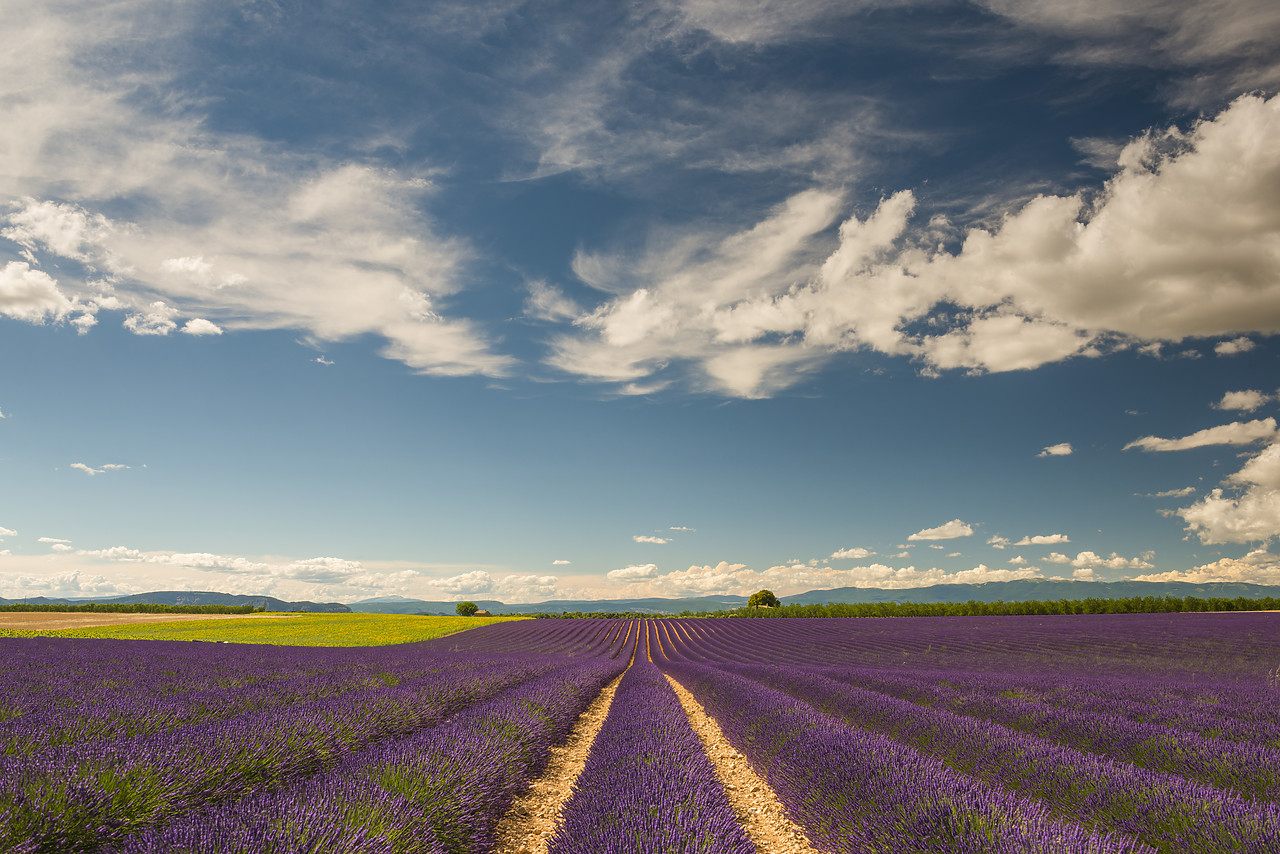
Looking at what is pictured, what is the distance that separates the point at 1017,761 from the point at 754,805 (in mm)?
2448

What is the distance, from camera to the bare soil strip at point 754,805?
14.7 feet

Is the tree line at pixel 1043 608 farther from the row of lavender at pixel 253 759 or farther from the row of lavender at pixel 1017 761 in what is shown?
the row of lavender at pixel 253 759

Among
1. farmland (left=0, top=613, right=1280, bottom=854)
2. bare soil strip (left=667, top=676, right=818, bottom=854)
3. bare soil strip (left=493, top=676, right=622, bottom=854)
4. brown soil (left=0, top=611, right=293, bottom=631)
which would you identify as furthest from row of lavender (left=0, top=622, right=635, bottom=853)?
brown soil (left=0, top=611, right=293, bottom=631)

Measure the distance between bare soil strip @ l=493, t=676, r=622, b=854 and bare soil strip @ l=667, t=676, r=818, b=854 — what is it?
1639 mm

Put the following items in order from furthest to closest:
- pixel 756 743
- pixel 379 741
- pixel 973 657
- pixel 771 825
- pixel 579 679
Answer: pixel 973 657
pixel 579 679
pixel 756 743
pixel 379 741
pixel 771 825

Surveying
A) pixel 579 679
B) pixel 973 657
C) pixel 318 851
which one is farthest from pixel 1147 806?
pixel 973 657

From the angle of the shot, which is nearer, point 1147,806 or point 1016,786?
point 1147,806

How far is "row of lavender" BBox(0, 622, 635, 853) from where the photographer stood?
2902 mm

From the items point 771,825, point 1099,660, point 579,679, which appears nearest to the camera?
point 771,825

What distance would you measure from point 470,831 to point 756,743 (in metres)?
4.11

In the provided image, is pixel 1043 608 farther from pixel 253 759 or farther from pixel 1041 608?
pixel 253 759

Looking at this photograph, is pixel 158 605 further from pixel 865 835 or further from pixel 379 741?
pixel 865 835

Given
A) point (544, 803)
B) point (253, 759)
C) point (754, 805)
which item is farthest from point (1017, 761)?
point (253, 759)

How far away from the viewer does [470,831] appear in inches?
155
